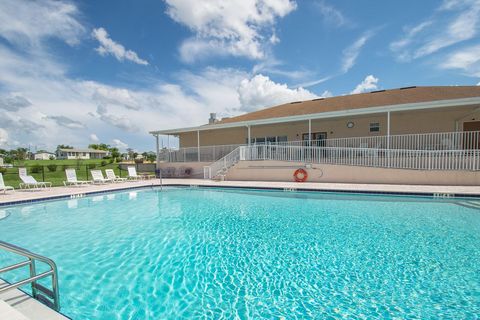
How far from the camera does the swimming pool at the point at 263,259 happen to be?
3035 millimetres

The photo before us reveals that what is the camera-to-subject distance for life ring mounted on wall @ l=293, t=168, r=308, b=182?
531 inches

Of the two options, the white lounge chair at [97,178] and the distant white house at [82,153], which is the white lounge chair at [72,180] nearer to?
the white lounge chair at [97,178]

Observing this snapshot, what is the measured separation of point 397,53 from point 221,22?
11.8 meters

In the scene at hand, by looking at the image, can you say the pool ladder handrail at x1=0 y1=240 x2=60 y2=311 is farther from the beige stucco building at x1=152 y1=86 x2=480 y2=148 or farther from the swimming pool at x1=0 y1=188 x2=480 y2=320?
the beige stucco building at x1=152 y1=86 x2=480 y2=148

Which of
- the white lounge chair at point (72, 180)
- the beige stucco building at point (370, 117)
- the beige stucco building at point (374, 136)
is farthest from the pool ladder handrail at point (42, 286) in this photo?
the beige stucco building at point (370, 117)

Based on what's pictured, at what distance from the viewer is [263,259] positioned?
173 inches

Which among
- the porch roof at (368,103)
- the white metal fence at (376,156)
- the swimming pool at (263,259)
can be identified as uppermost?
the porch roof at (368,103)

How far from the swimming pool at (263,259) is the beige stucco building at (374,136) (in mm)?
3789

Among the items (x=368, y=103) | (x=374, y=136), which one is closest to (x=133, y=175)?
(x=374, y=136)

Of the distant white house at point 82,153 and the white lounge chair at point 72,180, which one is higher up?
the distant white house at point 82,153

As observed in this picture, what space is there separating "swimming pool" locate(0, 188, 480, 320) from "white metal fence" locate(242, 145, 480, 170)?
10.6ft

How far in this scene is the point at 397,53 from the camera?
14836mm

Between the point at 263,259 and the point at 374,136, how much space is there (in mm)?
12830

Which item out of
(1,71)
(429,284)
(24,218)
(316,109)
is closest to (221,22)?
(316,109)
